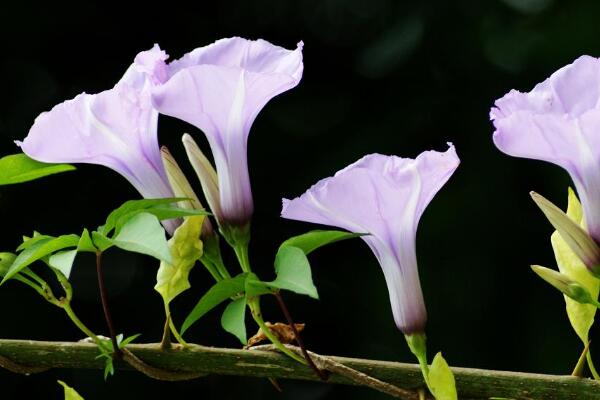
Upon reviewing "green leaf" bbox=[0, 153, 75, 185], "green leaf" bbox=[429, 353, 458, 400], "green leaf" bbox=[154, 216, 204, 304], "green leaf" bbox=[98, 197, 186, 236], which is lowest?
"green leaf" bbox=[429, 353, 458, 400]

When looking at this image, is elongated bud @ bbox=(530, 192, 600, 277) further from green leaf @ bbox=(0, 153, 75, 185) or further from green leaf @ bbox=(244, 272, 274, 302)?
green leaf @ bbox=(0, 153, 75, 185)

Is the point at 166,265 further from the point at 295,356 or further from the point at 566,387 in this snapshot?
the point at 566,387

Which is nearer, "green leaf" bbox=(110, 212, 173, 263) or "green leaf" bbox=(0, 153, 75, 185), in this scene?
"green leaf" bbox=(110, 212, 173, 263)

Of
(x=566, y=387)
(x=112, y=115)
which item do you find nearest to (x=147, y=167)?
(x=112, y=115)

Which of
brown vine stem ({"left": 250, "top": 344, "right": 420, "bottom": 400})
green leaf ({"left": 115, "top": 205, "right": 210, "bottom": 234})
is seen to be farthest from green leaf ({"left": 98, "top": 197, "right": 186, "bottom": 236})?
brown vine stem ({"left": 250, "top": 344, "right": 420, "bottom": 400})

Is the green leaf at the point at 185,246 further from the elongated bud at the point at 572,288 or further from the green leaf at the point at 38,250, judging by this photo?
the elongated bud at the point at 572,288
